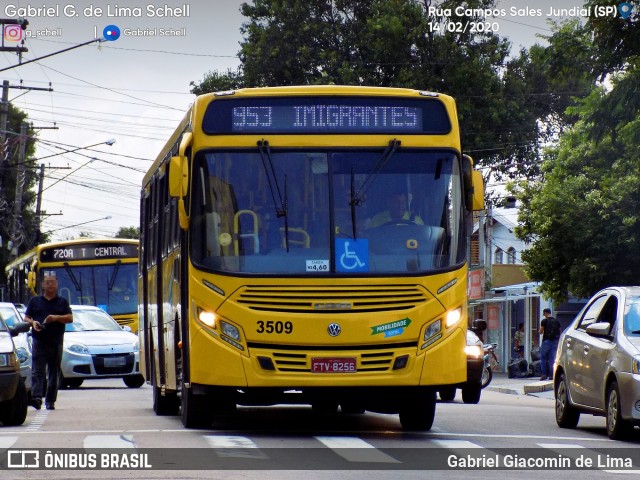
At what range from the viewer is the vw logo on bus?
13.3 meters

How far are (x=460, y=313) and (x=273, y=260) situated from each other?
1819mm

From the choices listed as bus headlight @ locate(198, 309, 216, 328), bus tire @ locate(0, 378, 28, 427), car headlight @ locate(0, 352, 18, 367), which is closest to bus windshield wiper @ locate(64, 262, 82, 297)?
bus tire @ locate(0, 378, 28, 427)

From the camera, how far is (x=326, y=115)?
14.0 m

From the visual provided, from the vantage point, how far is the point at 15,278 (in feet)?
135

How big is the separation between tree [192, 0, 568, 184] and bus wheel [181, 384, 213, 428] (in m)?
31.6

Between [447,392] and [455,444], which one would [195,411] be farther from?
[455,444]

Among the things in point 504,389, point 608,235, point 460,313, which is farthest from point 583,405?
point 608,235

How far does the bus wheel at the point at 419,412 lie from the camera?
14.8m

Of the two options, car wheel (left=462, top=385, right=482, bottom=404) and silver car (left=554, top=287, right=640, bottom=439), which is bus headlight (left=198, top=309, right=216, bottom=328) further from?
car wheel (left=462, top=385, right=482, bottom=404)

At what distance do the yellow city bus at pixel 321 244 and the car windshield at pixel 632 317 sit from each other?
7.00ft

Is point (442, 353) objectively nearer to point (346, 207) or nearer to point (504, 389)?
point (346, 207)

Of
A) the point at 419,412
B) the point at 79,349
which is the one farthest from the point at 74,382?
the point at 419,412

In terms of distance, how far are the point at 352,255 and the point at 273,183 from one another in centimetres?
98

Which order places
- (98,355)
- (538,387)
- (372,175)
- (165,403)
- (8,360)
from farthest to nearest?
(538,387) → (98,355) → (165,403) → (8,360) → (372,175)
